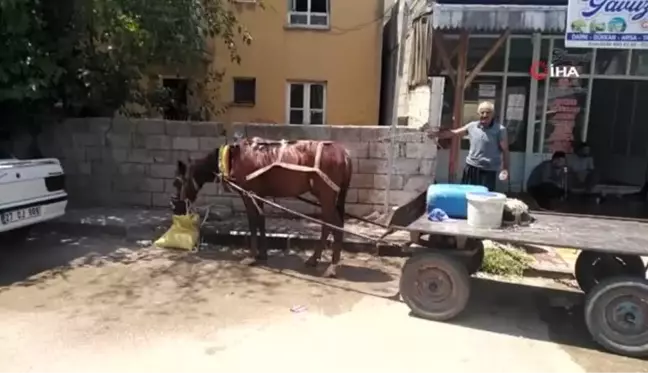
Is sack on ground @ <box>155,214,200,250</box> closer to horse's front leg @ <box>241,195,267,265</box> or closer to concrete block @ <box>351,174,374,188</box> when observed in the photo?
horse's front leg @ <box>241,195,267,265</box>

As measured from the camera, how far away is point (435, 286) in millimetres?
5129

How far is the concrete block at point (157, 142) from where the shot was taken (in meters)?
8.85

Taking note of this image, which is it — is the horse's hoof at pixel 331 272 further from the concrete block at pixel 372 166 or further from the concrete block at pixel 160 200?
the concrete block at pixel 160 200

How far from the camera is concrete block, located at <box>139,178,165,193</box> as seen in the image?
8945 millimetres

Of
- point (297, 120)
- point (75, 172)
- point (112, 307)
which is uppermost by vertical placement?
point (297, 120)

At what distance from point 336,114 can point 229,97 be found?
2.76m

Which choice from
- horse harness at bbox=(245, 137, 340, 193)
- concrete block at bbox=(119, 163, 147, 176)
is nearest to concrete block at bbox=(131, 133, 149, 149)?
concrete block at bbox=(119, 163, 147, 176)

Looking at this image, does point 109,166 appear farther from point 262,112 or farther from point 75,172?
point 262,112

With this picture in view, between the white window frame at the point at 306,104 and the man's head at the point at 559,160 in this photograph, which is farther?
the white window frame at the point at 306,104

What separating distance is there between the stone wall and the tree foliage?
62 centimetres

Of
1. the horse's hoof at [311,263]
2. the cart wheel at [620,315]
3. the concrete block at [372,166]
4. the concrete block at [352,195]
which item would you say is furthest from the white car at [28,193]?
the cart wheel at [620,315]

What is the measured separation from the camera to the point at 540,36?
33.4ft

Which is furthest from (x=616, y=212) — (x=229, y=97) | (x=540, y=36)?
(x=229, y=97)

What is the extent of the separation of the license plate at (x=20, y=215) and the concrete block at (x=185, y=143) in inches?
102
